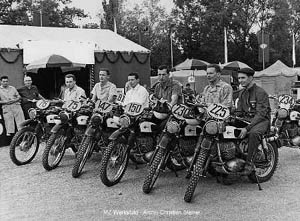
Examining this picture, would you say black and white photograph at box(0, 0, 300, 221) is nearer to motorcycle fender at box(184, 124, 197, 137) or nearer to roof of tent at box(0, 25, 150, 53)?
motorcycle fender at box(184, 124, 197, 137)

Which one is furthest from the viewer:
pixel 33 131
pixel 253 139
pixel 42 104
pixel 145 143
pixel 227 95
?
pixel 42 104

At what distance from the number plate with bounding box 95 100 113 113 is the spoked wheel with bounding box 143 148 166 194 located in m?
1.46

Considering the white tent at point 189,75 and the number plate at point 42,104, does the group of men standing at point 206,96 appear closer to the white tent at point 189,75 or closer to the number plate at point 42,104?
the number plate at point 42,104

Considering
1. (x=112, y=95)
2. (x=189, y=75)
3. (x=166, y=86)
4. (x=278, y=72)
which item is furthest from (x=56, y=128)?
(x=189, y=75)

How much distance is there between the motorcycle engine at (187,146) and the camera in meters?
5.71

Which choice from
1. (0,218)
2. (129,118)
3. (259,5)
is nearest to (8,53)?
(129,118)

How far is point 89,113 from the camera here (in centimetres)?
Answer: 692

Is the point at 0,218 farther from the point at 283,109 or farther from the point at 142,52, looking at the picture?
the point at 142,52

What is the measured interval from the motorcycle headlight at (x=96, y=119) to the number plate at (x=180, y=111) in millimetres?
1264

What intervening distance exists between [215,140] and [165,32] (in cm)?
4010

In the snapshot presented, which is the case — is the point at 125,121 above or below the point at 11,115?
above

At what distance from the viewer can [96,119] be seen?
629cm

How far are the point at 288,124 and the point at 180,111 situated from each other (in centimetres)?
261

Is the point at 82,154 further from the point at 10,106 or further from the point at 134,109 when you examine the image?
the point at 10,106
